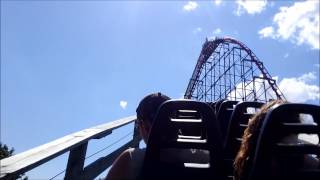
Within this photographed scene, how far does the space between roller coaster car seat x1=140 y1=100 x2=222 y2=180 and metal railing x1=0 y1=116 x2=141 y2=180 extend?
0.42m

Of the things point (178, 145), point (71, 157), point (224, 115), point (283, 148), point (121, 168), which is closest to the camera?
point (283, 148)

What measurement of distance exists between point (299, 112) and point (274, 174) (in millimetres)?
286

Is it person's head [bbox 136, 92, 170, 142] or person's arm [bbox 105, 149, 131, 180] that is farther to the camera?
person's head [bbox 136, 92, 170, 142]

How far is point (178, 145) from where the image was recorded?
6.30 ft

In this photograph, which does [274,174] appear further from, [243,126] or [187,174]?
[243,126]

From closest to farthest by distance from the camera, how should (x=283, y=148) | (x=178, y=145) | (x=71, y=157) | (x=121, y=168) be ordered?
(x=283, y=148), (x=178, y=145), (x=121, y=168), (x=71, y=157)

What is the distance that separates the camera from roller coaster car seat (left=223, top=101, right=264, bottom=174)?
89.5 inches

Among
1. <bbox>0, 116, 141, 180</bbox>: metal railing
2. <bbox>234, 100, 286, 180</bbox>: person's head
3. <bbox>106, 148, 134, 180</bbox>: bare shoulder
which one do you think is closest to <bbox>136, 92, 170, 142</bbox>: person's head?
<bbox>106, 148, 134, 180</bbox>: bare shoulder

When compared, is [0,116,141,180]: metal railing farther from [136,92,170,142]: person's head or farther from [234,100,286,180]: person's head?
[234,100,286,180]: person's head

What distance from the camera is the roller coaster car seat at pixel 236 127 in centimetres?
227

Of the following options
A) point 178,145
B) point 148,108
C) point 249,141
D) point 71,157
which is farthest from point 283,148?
point 71,157

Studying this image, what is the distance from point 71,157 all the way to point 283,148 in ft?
4.76

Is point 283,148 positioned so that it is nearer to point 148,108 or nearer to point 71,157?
point 148,108

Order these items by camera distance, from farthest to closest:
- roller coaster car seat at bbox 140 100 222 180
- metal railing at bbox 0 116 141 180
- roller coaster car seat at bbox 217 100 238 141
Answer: roller coaster car seat at bbox 217 100 238 141 → roller coaster car seat at bbox 140 100 222 180 → metal railing at bbox 0 116 141 180
